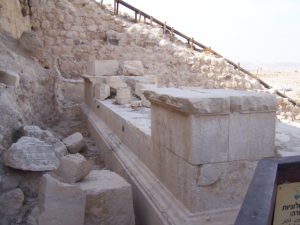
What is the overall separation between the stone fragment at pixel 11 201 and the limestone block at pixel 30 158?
0.24 m

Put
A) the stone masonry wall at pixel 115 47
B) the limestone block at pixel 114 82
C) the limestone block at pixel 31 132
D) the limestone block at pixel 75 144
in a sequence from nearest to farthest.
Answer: the limestone block at pixel 31 132 → the limestone block at pixel 75 144 → the limestone block at pixel 114 82 → the stone masonry wall at pixel 115 47

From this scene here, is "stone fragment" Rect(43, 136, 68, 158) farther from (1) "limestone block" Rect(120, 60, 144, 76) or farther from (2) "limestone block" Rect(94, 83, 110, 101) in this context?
(1) "limestone block" Rect(120, 60, 144, 76)

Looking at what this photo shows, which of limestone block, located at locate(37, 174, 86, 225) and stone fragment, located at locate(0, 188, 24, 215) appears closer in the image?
limestone block, located at locate(37, 174, 86, 225)

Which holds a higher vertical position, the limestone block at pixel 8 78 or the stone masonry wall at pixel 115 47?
the stone masonry wall at pixel 115 47

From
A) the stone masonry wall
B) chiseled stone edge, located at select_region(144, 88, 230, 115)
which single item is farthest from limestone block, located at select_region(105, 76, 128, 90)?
the stone masonry wall

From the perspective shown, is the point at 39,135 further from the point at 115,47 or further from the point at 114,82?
the point at 115,47

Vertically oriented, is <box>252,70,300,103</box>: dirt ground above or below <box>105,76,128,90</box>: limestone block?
below

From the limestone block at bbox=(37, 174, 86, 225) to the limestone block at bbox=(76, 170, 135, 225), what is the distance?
131 mm

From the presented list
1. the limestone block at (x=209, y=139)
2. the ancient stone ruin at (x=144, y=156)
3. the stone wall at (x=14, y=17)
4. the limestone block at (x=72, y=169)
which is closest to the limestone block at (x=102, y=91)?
A: the ancient stone ruin at (x=144, y=156)

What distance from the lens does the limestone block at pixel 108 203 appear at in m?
3.01

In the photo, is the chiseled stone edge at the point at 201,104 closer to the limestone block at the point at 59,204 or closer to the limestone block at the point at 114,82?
the limestone block at the point at 59,204

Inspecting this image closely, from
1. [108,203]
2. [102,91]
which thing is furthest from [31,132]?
[102,91]

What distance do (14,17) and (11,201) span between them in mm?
7825

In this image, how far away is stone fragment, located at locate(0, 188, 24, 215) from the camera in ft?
9.79
